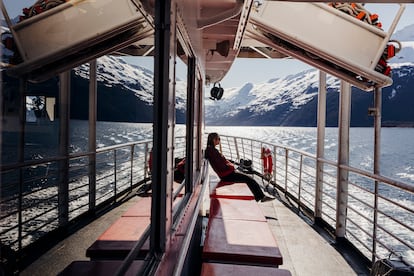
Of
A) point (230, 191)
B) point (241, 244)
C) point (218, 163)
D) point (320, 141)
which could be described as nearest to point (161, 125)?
point (241, 244)

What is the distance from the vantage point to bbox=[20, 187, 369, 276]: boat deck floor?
4.89 ft

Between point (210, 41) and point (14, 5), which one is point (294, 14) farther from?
point (14, 5)

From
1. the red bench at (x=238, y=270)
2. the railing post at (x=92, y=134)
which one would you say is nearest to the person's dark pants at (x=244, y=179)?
the railing post at (x=92, y=134)

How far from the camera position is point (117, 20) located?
5.59 ft

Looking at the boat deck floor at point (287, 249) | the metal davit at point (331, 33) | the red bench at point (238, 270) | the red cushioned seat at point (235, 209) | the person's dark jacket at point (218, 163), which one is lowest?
the boat deck floor at point (287, 249)

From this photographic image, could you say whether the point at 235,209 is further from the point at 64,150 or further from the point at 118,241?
the point at 64,150

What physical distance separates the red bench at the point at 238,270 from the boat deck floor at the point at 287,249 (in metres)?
0.66

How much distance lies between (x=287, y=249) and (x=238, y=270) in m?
Answer: 1.28

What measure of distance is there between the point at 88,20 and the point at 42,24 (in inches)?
24.9

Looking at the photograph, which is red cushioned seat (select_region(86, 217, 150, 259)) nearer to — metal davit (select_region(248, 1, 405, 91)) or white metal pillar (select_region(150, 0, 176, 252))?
white metal pillar (select_region(150, 0, 176, 252))

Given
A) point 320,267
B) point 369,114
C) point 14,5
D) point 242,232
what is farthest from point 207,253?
point 369,114

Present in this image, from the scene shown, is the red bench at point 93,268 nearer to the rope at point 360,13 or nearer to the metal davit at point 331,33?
the metal davit at point 331,33

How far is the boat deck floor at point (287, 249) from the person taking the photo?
1.49 meters

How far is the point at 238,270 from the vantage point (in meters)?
1.41
